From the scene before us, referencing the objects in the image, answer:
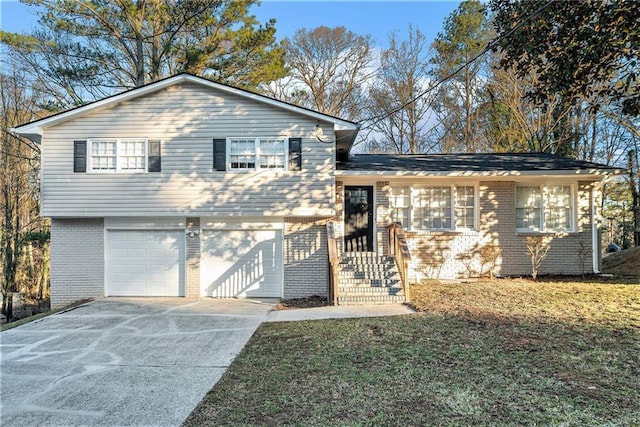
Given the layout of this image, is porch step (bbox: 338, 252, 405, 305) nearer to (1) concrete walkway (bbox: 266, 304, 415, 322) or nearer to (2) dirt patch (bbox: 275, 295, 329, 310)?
(1) concrete walkway (bbox: 266, 304, 415, 322)

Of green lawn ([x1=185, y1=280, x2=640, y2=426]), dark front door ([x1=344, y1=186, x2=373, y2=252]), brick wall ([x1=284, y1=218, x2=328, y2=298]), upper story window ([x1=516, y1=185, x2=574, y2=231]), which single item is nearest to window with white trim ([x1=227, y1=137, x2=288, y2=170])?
brick wall ([x1=284, y1=218, x2=328, y2=298])

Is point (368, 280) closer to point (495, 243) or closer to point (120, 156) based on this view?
point (495, 243)

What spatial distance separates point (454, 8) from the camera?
69.7 feet

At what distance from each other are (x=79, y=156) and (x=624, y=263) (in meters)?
17.2

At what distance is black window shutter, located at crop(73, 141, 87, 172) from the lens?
10.7 meters

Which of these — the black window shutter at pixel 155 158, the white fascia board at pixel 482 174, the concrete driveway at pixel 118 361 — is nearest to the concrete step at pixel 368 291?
the concrete driveway at pixel 118 361

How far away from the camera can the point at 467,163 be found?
12.5 meters

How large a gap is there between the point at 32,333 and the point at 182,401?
5.14 metres

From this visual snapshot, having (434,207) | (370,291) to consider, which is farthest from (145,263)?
(434,207)

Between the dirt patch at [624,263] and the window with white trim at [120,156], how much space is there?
1451 centimetres

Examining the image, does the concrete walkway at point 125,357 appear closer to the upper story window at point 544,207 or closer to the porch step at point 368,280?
the porch step at point 368,280

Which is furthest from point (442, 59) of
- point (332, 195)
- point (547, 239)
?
point (332, 195)

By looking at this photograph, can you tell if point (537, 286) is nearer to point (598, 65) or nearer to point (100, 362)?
point (598, 65)

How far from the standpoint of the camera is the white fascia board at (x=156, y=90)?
1044 cm
